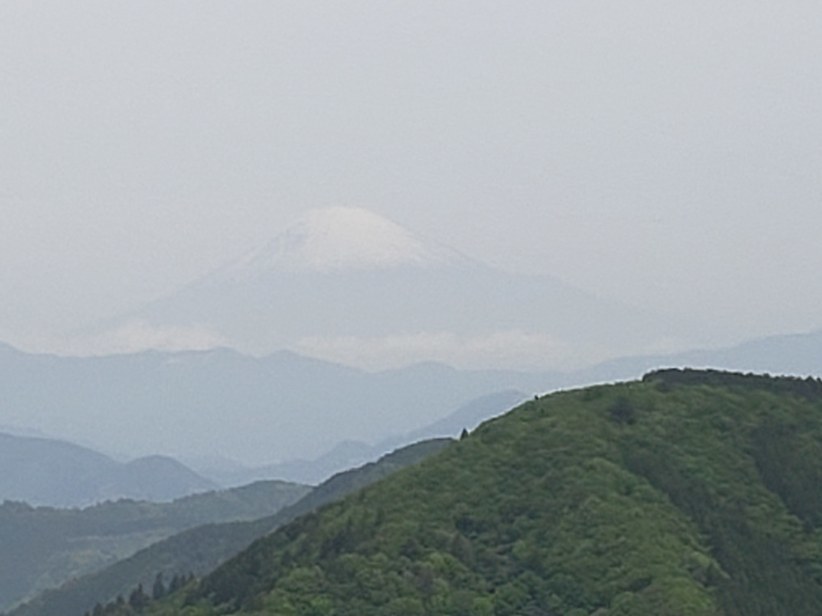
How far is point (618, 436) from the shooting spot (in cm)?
11488

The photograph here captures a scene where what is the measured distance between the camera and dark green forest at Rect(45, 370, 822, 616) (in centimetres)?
9169

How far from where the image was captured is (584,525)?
99.2m

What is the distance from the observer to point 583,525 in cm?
9925

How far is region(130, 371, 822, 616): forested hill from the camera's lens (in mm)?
91750

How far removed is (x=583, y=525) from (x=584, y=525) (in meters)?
0.09

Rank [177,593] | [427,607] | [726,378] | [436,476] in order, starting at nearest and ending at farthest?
[427,607]
[436,476]
[177,593]
[726,378]

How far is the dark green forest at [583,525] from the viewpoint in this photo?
91.7 metres

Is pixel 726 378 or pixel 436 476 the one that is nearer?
pixel 436 476

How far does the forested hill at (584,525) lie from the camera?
→ 91750 mm

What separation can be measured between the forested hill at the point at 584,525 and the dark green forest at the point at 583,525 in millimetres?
142

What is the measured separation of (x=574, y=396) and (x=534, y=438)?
485 inches

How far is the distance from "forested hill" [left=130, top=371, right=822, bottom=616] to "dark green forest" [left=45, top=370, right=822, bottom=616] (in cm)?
14

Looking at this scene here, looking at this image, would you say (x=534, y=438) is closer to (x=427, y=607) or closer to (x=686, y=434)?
(x=686, y=434)

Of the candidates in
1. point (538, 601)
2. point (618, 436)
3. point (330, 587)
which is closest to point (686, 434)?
point (618, 436)
